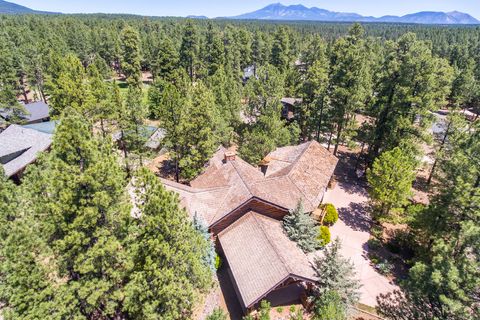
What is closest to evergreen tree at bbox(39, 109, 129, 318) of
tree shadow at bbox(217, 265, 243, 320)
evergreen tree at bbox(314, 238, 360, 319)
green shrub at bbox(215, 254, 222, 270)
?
tree shadow at bbox(217, 265, 243, 320)

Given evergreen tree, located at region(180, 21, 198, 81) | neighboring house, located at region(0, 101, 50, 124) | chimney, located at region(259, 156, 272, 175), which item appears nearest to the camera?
chimney, located at region(259, 156, 272, 175)

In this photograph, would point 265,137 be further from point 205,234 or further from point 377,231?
point 205,234

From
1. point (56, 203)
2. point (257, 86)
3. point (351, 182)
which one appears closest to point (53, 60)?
point (257, 86)

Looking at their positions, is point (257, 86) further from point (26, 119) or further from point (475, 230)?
point (26, 119)

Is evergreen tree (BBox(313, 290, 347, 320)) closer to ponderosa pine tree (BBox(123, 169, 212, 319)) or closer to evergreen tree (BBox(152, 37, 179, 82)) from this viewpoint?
ponderosa pine tree (BBox(123, 169, 212, 319))

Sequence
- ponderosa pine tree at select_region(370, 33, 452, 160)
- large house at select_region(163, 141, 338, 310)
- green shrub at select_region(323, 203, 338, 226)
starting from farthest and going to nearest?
ponderosa pine tree at select_region(370, 33, 452, 160) < green shrub at select_region(323, 203, 338, 226) < large house at select_region(163, 141, 338, 310)

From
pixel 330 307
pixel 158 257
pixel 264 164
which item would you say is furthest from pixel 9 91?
pixel 330 307
